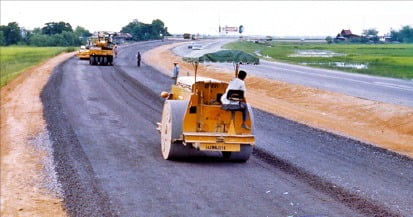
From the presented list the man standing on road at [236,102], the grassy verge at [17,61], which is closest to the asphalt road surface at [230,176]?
the man standing on road at [236,102]

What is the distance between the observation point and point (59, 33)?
14712 centimetres

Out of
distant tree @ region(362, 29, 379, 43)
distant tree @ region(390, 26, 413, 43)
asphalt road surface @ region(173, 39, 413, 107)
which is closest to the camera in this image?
asphalt road surface @ region(173, 39, 413, 107)

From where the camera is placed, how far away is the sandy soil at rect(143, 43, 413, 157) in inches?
783

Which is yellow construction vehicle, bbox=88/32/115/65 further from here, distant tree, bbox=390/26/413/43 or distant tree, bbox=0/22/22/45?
distant tree, bbox=0/22/22/45

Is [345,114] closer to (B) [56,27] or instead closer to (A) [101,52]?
(A) [101,52]

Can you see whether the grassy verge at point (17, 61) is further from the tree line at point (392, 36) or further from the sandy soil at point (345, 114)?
the tree line at point (392, 36)

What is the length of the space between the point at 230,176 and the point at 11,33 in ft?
443

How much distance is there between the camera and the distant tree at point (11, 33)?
139 meters

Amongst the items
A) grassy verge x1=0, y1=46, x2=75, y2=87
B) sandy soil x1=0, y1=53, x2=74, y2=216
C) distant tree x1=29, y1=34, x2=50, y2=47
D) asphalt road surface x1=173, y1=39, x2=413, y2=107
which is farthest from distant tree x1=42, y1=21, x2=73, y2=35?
sandy soil x1=0, y1=53, x2=74, y2=216

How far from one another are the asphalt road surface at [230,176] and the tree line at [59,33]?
114512 mm

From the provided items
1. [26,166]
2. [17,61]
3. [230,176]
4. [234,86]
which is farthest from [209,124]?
[17,61]

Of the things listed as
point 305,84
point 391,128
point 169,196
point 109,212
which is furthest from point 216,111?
point 305,84

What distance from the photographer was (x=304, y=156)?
15.4 meters

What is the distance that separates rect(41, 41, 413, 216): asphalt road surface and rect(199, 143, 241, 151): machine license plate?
1.25 feet
